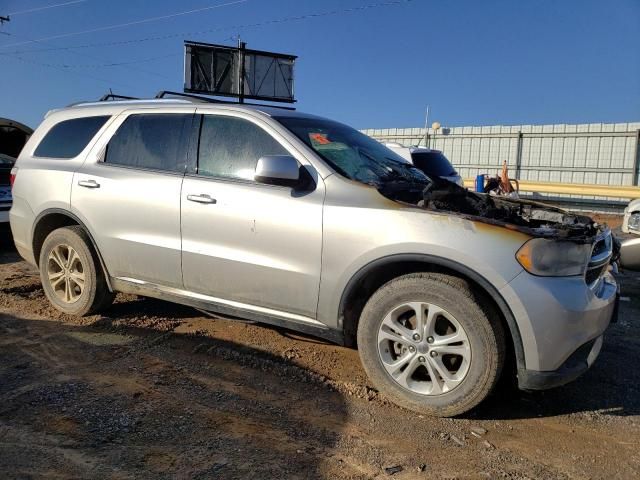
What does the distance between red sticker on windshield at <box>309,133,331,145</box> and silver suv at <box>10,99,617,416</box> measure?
1cm

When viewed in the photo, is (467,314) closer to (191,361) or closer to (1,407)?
(191,361)

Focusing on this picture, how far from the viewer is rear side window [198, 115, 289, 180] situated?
390 centimetres

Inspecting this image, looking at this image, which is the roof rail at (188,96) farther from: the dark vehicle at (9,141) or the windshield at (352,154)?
the dark vehicle at (9,141)

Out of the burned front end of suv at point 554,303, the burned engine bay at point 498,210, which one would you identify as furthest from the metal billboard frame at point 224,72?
the burned front end of suv at point 554,303

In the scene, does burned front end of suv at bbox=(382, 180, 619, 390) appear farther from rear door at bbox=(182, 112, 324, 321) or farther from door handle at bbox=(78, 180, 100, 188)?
door handle at bbox=(78, 180, 100, 188)

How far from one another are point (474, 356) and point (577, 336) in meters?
0.57

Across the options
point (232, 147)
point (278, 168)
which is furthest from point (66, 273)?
point (278, 168)

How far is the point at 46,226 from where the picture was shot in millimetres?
5023

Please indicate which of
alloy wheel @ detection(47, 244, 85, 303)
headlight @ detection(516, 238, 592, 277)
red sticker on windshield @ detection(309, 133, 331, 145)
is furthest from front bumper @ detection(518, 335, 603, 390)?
alloy wheel @ detection(47, 244, 85, 303)

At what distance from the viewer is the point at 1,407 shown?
3211 mm

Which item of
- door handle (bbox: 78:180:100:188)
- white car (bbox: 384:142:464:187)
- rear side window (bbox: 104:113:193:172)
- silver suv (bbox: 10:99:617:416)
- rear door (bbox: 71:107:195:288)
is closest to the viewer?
silver suv (bbox: 10:99:617:416)

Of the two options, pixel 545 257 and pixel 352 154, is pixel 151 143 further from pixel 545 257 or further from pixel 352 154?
pixel 545 257

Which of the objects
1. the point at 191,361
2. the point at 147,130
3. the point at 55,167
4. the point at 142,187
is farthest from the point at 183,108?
the point at 191,361

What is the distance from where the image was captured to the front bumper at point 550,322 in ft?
9.73
